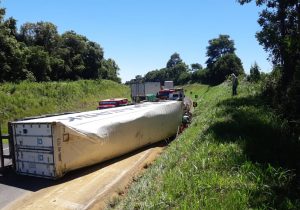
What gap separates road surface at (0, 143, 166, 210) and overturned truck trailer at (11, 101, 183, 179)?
1.24 feet

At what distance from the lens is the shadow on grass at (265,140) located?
6.46m

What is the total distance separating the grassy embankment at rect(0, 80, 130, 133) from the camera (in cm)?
3120

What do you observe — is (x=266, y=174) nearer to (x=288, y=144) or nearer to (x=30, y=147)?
(x=288, y=144)

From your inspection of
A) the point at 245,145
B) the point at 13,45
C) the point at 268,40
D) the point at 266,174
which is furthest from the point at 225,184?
the point at 13,45

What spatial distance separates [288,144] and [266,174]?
3.12m

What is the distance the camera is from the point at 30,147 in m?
13.0

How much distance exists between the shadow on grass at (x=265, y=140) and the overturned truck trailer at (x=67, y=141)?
4093mm

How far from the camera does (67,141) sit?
12586mm

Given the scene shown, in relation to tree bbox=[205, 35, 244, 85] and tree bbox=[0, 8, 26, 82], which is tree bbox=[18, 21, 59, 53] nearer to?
tree bbox=[0, 8, 26, 82]

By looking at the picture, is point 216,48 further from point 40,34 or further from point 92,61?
point 40,34

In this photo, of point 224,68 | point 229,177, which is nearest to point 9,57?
point 229,177

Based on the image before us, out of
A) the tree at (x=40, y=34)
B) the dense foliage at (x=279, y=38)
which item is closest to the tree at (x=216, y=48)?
the tree at (x=40, y=34)

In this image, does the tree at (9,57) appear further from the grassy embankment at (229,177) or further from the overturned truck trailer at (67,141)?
the grassy embankment at (229,177)

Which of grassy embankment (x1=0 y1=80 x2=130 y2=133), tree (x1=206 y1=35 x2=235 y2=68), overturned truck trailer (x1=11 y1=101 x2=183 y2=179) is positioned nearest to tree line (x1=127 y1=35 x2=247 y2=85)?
tree (x1=206 y1=35 x2=235 y2=68)
